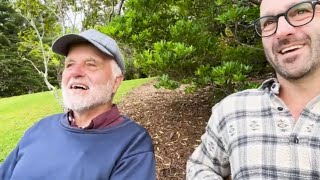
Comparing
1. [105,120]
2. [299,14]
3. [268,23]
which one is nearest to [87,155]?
[105,120]

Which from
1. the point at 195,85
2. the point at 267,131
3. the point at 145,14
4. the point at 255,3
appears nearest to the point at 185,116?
the point at 195,85

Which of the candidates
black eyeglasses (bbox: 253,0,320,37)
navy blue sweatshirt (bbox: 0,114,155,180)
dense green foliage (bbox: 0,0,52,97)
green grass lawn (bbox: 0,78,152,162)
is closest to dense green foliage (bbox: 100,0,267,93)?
navy blue sweatshirt (bbox: 0,114,155,180)

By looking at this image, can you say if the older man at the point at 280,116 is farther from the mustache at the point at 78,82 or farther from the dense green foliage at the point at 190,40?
the dense green foliage at the point at 190,40

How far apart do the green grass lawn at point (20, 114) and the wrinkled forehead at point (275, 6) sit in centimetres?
626

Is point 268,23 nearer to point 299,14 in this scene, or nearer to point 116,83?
point 299,14

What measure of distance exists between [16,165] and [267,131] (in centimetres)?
173

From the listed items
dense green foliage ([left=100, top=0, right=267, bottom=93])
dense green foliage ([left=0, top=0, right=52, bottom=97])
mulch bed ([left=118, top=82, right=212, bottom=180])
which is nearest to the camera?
dense green foliage ([left=100, top=0, right=267, bottom=93])

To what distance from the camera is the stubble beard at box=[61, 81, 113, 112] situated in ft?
8.43

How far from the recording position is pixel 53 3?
6531 millimetres

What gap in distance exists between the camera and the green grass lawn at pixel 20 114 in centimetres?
798

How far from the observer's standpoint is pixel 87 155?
2379 millimetres

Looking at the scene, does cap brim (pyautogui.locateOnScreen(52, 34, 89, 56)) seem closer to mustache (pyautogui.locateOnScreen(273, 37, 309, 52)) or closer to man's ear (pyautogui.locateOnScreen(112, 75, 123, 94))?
man's ear (pyautogui.locateOnScreen(112, 75, 123, 94))

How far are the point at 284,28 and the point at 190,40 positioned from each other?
6.40 ft

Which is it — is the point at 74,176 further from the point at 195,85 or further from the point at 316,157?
the point at 195,85
